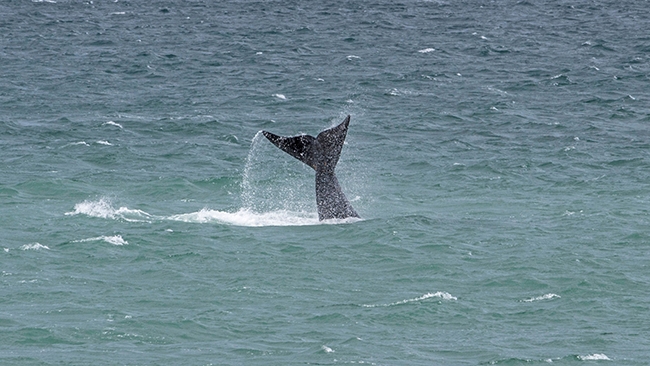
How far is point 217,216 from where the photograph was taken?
36.5 meters

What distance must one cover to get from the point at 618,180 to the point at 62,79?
1262 inches

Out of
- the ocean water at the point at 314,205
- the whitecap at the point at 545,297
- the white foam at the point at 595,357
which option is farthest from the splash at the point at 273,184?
the white foam at the point at 595,357

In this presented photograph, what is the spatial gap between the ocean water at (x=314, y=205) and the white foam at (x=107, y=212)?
163 millimetres

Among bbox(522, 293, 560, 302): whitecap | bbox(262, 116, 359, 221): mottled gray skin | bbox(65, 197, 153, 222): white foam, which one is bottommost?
bbox(65, 197, 153, 222): white foam

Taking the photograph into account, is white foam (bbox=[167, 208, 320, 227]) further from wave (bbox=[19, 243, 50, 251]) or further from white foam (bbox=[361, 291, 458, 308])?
white foam (bbox=[361, 291, 458, 308])

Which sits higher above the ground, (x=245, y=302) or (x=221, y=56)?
(x=245, y=302)

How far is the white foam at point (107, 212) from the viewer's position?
3597 centimetres

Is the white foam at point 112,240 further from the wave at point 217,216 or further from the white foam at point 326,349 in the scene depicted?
the white foam at point 326,349

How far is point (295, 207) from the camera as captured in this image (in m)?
38.4

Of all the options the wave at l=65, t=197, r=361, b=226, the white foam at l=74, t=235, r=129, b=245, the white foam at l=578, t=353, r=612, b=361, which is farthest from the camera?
the wave at l=65, t=197, r=361, b=226

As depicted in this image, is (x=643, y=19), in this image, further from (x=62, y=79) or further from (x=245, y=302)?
(x=245, y=302)

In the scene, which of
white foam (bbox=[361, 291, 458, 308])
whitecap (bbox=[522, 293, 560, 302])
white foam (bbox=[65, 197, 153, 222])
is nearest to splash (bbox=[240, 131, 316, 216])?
white foam (bbox=[65, 197, 153, 222])

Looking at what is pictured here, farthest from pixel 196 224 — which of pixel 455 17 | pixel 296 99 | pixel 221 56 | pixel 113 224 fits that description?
pixel 455 17

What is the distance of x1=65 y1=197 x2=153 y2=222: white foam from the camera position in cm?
3597
